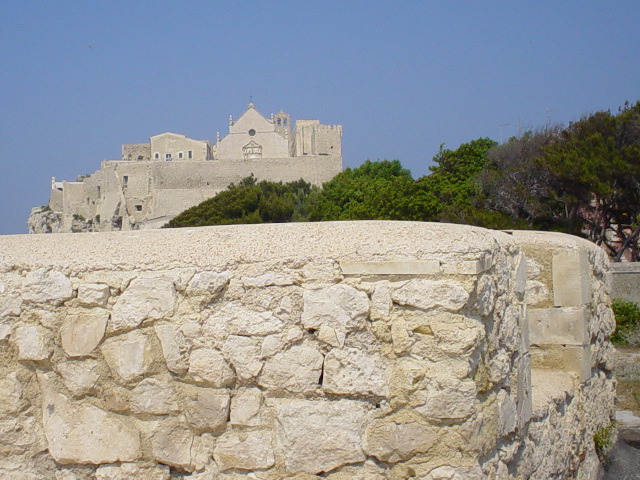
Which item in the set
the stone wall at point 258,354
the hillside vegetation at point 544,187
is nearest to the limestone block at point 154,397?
the stone wall at point 258,354

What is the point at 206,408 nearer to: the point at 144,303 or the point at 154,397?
the point at 154,397

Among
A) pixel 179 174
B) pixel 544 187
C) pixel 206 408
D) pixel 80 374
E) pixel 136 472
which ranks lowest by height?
pixel 136 472

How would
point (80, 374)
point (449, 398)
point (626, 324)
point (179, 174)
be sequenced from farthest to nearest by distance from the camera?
point (179, 174)
point (626, 324)
point (80, 374)
point (449, 398)

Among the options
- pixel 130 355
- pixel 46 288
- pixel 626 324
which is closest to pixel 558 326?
pixel 130 355

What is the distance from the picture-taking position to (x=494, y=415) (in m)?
2.38

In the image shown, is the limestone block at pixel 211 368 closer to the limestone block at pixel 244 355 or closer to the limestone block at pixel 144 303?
the limestone block at pixel 244 355

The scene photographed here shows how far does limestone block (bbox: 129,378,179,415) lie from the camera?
7.75ft

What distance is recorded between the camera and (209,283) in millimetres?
2338

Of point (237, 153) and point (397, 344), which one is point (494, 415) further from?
point (237, 153)

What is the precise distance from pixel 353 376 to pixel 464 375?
0.35 meters

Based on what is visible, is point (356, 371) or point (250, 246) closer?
point (356, 371)

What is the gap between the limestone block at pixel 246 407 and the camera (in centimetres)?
231

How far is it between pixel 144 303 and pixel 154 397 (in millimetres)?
322

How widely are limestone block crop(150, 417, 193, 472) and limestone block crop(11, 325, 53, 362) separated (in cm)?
48
